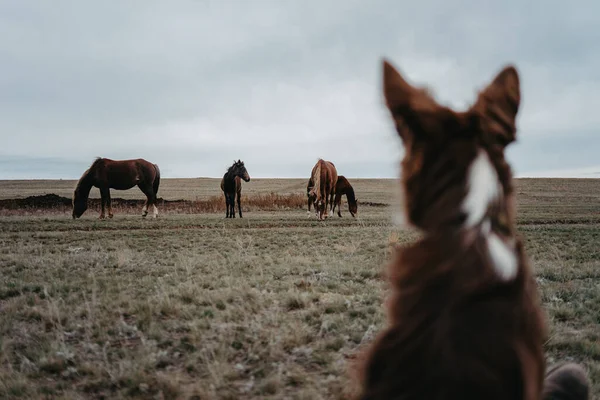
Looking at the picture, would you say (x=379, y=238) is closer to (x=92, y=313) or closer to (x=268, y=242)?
(x=268, y=242)

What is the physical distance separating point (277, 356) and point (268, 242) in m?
8.14

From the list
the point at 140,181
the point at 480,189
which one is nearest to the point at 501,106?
the point at 480,189

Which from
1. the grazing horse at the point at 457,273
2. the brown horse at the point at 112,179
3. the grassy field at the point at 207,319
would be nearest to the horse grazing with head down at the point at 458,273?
the grazing horse at the point at 457,273

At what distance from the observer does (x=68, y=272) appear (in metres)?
7.43

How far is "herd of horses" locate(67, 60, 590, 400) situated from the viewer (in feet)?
3.68

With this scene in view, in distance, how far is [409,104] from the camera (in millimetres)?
1245

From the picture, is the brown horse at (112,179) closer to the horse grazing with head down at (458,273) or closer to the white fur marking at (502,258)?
the horse grazing with head down at (458,273)

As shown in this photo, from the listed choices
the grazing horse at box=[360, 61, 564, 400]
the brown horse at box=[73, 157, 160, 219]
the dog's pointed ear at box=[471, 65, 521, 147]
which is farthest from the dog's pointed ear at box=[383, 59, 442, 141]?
the brown horse at box=[73, 157, 160, 219]

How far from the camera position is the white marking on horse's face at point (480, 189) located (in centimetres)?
118

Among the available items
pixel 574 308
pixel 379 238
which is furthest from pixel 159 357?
pixel 379 238

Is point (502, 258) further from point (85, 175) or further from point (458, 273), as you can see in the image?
point (85, 175)

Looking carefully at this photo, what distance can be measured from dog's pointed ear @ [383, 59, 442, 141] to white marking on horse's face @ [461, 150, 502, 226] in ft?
0.60

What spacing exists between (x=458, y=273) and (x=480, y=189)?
0.27m

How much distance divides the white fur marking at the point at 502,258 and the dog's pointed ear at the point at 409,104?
1.28 ft
